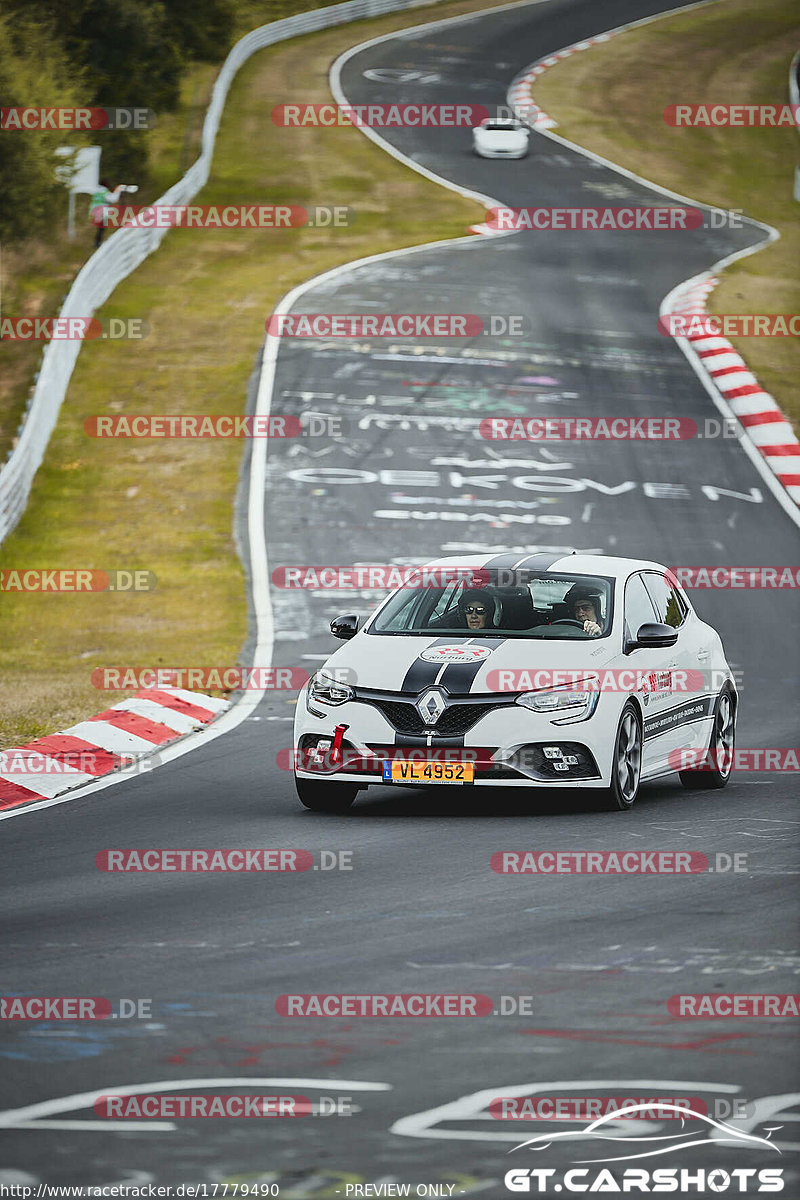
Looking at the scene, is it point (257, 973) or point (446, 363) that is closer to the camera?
point (257, 973)

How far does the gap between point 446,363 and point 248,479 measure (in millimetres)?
6737

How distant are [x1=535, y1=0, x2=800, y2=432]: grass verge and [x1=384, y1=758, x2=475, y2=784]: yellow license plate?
20025 millimetres

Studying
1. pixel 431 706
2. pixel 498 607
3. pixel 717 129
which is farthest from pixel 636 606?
pixel 717 129

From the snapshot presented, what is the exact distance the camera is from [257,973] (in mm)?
7238

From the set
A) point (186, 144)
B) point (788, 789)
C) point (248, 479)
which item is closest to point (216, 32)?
point (186, 144)

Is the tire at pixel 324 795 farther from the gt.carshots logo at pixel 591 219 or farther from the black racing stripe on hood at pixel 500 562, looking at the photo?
the gt.carshots logo at pixel 591 219

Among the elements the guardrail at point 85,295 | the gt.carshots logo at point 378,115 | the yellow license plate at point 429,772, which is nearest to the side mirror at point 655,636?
the yellow license plate at point 429,772

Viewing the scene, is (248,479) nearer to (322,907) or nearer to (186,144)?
(322,907)

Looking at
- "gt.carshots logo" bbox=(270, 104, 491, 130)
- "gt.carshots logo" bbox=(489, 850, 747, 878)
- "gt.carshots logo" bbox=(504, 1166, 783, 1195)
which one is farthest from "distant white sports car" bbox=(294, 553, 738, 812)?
"gt.carshots logo" bbox=(270, 104, 491, 130)

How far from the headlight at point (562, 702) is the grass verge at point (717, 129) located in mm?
19626

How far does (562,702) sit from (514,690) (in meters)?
0.29

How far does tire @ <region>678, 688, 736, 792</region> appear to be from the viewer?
1261 centimetres

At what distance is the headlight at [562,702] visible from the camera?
10898 mm

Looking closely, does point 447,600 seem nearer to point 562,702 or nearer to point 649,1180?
point 562,702
